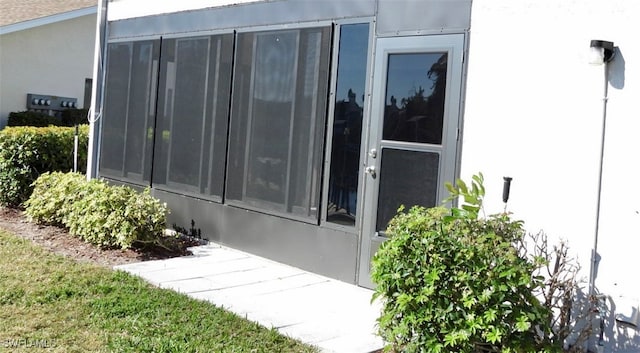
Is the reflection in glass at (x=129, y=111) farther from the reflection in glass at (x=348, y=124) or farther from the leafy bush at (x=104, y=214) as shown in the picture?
the reflection in glass at (x=348, y=124)

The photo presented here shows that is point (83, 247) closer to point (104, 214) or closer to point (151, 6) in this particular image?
point (104, 214)

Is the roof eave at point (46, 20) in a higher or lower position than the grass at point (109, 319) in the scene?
higher

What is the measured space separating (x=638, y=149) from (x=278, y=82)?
366 centimetres

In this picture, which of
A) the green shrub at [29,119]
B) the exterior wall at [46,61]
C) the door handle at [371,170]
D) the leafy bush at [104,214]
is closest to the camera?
the door handle at [371,170]

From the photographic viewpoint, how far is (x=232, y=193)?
7.09 m

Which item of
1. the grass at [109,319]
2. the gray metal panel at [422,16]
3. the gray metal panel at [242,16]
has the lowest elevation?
the grass at [109,319]

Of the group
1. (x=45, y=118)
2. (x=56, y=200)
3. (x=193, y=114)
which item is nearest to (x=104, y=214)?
(x=56, y=200)

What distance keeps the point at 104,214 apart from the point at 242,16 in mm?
2706

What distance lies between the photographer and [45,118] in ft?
50.0

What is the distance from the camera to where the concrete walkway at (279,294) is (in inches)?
173

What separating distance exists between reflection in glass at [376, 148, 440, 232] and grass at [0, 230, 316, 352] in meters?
1.69

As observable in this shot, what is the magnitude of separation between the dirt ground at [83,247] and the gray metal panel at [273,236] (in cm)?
37

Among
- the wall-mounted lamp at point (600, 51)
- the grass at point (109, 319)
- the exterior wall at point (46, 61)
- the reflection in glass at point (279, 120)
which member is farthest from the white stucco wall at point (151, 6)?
the exterior wall at point (46, 61)

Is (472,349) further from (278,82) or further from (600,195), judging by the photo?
(278,82)
